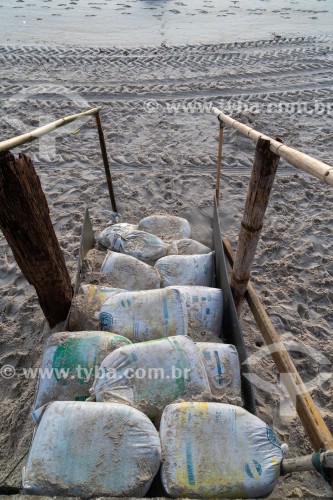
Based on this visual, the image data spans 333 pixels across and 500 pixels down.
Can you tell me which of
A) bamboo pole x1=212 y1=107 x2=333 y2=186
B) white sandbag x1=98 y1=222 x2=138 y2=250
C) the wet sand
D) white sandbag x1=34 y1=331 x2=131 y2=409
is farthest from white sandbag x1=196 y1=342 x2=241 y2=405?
the wet sand

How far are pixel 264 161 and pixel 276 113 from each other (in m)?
4.24

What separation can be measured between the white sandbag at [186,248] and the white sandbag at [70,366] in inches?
45.5

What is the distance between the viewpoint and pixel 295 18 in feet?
30.9

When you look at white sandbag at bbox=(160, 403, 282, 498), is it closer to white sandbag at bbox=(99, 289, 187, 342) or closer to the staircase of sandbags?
the staircase of sandbags

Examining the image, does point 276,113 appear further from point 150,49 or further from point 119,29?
point 119,29

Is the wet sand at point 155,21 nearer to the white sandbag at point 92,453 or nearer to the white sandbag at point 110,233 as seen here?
the white sandbag at point 110,233

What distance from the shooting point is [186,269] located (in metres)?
2.60

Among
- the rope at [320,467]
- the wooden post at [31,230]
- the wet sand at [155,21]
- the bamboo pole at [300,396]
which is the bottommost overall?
the bamboo pole at [300,396]

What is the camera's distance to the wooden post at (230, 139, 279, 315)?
175cm

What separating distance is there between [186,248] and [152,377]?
140 cm

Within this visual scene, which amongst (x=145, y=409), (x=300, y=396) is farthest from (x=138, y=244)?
(x=300, y=396)

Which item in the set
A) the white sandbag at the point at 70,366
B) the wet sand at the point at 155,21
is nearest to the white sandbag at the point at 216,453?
the white sandbag at the point at 70,366

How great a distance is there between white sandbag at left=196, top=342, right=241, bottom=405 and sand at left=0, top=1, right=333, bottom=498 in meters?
0.52

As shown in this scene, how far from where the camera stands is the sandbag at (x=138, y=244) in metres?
2.82
